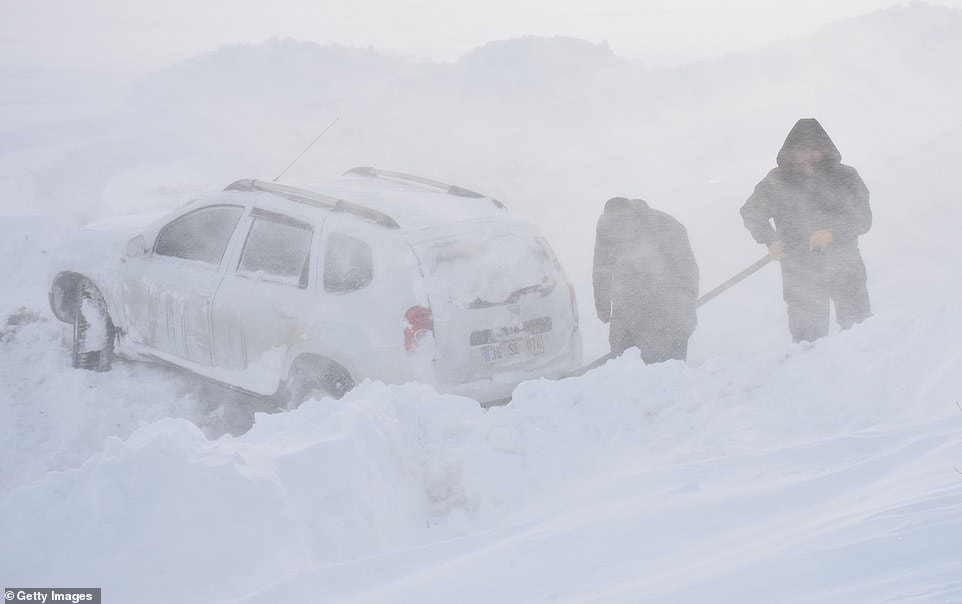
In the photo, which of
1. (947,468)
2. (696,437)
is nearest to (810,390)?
(696,437)

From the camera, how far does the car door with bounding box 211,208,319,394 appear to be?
569cm

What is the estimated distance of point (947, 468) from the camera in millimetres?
2949

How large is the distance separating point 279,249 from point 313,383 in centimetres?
89

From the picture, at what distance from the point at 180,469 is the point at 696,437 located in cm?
212

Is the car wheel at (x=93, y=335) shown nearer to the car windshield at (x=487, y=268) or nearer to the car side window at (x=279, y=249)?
the car side window at (x=279, y=249)

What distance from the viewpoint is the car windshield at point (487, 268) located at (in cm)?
541

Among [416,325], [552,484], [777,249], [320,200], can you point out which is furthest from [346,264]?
[777,249]

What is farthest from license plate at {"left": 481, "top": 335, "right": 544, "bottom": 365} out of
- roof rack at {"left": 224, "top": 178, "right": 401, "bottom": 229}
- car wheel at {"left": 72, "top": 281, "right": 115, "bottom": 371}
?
car wheel at {"left": 72, "top": 281, "right": 115, "bottom": 371}

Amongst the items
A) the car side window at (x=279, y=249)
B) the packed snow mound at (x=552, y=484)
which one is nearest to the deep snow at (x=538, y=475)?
the packed snow mound at (x=552, y=484)

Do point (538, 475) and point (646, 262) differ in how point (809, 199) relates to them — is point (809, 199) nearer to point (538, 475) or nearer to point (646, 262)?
point (646, 262)

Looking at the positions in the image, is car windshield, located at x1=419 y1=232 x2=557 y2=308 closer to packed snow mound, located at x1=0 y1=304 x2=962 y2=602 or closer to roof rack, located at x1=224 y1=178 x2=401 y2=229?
roof rack, located at x1=224 y1=178 x2=401 y2=229

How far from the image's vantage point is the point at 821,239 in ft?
19.6

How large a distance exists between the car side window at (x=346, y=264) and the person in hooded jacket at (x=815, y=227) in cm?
267

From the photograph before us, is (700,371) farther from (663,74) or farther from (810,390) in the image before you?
(663,74)
